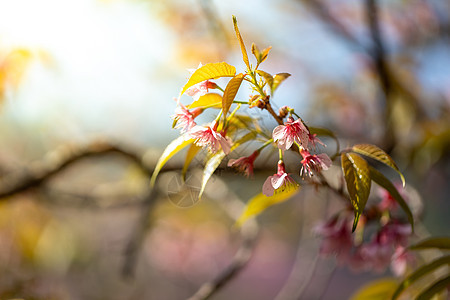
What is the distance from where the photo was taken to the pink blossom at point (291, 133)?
0.37 meters

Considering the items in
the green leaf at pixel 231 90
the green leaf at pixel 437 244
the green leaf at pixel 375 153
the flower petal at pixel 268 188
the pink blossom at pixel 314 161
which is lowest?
the green leaf at pixel 437 244

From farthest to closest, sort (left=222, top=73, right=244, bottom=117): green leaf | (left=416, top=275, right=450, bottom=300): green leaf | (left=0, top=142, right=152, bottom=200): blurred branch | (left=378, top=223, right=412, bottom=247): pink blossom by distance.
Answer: (left=0, top=142, right=152, bottom=200): blurred branch, (left=378, top=223, right=412, bottom=247): pink blossom, (left=416, top=275, right=450, bottom=300): green leaf, (left=222, top=73, right=244, bottom=117): green leaf

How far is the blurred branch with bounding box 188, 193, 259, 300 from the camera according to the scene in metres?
0.67

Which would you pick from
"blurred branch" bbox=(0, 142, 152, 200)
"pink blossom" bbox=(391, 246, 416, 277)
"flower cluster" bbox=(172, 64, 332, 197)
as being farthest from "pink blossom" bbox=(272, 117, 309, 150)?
"blurred branch" bbox=(0, 142, 152, 200)

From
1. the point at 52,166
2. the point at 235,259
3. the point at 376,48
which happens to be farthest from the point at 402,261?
the point at 52,166

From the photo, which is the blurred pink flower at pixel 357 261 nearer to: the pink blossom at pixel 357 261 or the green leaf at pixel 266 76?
the pink blossom at pixel 357 261

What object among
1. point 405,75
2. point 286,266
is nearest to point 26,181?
point 405,75

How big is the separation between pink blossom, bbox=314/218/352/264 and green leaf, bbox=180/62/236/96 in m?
0.33

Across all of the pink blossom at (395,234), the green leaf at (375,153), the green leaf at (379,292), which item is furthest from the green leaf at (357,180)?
the green leaf at (379,292)

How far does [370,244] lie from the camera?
597 mm

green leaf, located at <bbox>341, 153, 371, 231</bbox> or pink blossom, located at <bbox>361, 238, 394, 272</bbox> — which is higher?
green leaf, located at <bbox>341, 153, 371, 231</bbox>

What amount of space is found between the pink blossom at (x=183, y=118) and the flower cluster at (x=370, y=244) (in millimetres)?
298

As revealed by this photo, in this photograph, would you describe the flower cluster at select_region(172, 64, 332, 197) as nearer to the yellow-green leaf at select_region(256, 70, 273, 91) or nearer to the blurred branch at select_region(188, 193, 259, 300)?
the yellow-green leaf at select_region(256, 70, 273, 91)

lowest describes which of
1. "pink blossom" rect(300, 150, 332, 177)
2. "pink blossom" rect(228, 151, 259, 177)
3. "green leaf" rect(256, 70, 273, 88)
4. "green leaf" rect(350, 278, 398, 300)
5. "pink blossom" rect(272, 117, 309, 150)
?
"green leaf" rect(350, 278, 398, 300)
